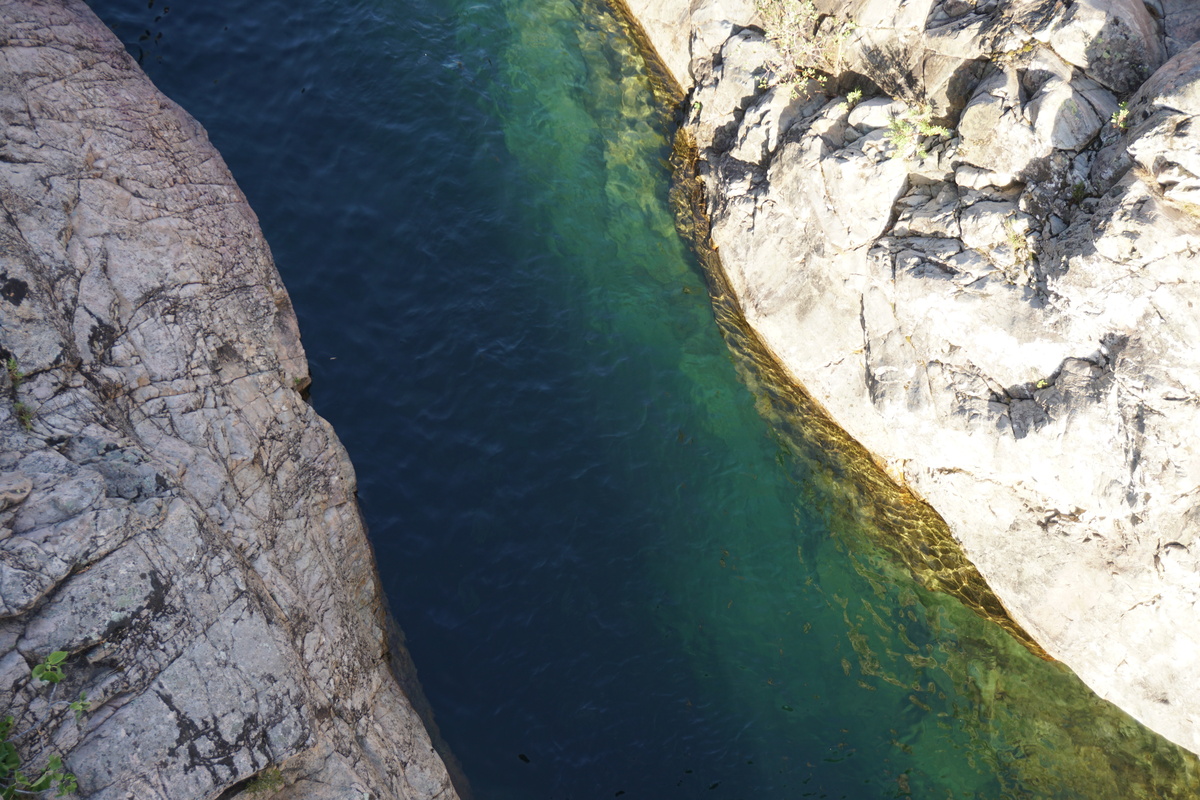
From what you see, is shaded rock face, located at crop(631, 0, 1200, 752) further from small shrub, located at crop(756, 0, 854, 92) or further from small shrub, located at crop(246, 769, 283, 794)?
small shrub, located at crop(246, 769, 283, 794)

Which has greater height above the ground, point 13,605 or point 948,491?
point 13,605

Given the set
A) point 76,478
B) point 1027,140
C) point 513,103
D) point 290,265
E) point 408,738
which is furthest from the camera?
point 513,103

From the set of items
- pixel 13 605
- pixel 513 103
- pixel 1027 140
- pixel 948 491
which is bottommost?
pixel 948 491

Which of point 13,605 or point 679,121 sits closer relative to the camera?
point 13,605

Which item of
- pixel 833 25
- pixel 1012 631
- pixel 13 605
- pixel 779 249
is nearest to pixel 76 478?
pixel 13 605

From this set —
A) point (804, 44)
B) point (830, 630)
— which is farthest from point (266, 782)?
point (804, 44)

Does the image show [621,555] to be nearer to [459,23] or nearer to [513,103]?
[513,103]

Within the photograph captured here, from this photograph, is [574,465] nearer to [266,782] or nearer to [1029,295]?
[266,782]

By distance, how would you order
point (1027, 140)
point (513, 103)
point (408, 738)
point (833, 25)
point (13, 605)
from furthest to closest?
point (513, 103) < point (833, 25) < point (1027, 140) < point (408, 738) < point (13, 605)
